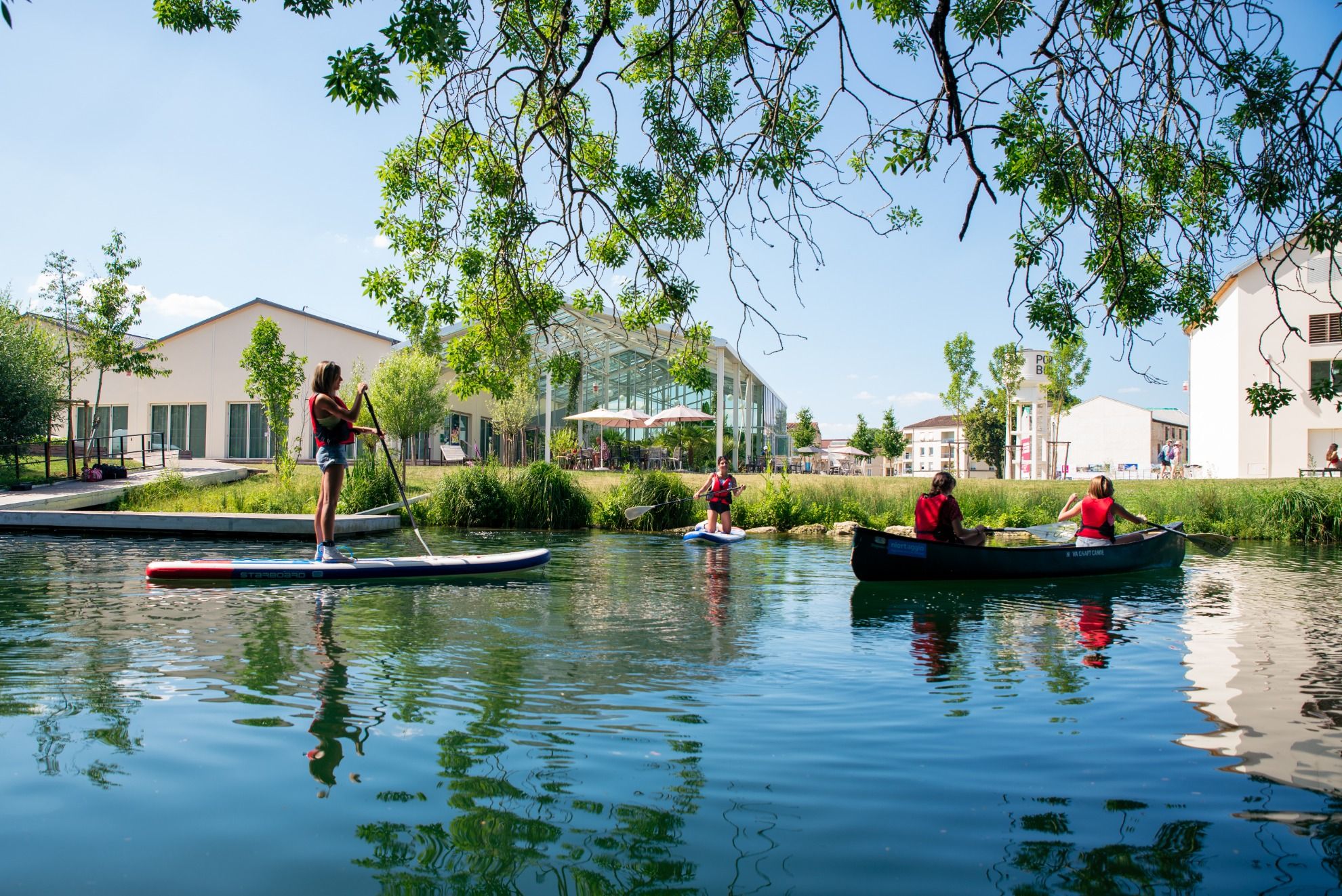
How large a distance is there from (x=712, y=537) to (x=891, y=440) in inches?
1791

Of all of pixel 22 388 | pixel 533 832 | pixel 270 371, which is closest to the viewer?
pixel 533 832

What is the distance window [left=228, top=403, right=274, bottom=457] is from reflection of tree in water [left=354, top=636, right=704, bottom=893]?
2974 cm

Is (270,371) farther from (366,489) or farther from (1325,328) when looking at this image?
(1325,328)

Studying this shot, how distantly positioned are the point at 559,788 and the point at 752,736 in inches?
40.4

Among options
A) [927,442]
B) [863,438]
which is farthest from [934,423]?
[863,438]

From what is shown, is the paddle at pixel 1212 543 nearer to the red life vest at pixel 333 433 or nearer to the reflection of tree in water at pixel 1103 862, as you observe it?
the red life vest at pixel 333 433

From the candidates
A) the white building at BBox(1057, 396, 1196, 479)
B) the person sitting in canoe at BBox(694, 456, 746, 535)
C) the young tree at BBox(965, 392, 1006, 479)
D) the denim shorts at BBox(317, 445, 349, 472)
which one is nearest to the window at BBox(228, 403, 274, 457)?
the person sitting in canoe at BBox(694, 456, 746, 535)

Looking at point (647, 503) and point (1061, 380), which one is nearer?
point (647, 503)

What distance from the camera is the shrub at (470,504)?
722 inches

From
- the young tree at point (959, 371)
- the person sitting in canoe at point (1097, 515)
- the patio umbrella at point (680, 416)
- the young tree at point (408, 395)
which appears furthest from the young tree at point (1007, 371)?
the person sitting in canoe at point (1097, 515)

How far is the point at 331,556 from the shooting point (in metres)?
8.71

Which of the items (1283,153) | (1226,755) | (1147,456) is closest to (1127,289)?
(1283,153)

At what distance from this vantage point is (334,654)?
5660 millimetres

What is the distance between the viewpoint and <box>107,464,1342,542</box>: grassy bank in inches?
685
